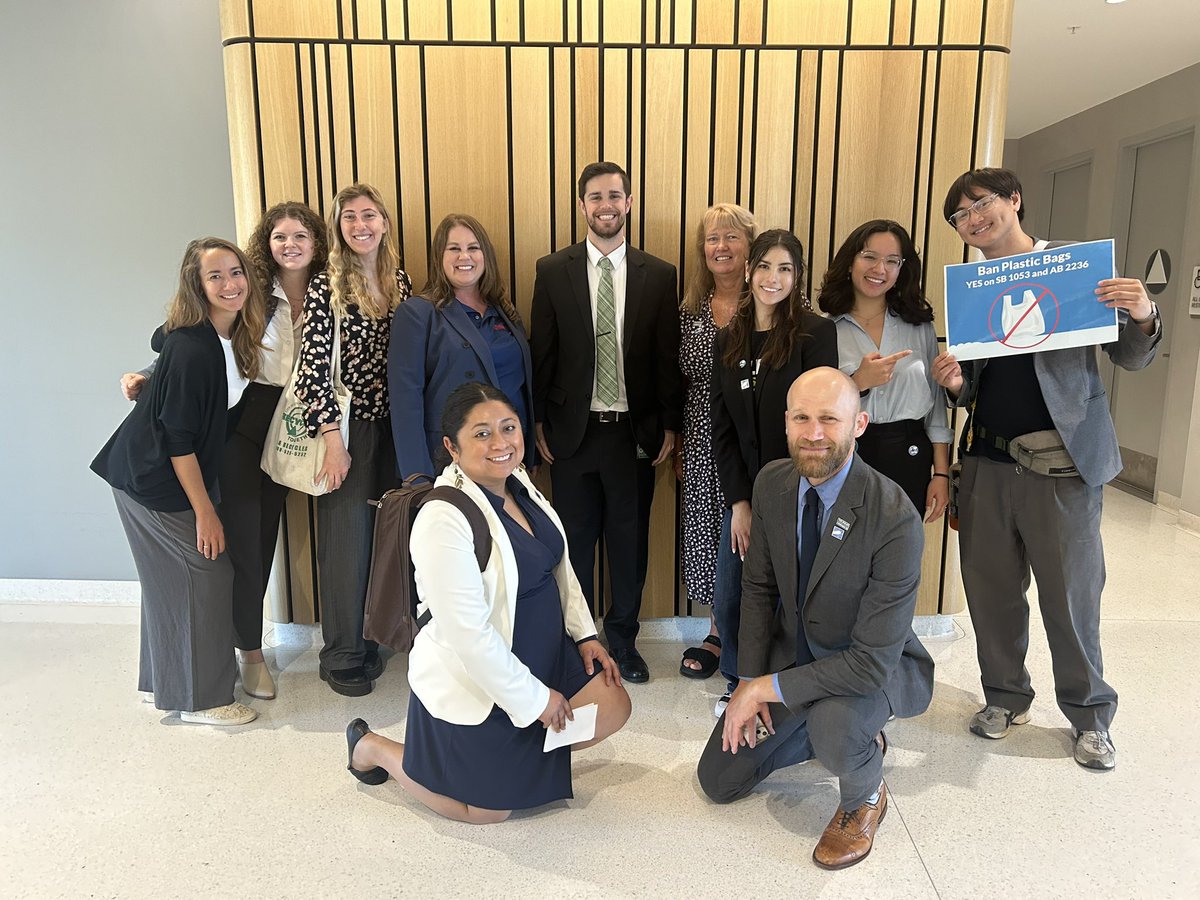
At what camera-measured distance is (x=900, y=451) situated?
2994mm

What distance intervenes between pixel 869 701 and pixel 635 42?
2.60 m

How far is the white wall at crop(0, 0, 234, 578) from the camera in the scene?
3.71 meters

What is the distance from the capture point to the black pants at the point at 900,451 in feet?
9.82

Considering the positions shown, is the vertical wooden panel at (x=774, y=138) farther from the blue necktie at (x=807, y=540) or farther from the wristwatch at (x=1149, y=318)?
the blue necktie at (x=807, y=540)

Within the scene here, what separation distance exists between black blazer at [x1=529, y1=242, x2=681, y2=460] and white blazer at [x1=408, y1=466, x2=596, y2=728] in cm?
99

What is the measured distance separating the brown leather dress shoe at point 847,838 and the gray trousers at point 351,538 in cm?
187

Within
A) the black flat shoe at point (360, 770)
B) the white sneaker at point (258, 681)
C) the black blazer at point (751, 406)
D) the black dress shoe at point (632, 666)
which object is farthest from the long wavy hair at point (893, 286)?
the white sneaker at point (258, 681)

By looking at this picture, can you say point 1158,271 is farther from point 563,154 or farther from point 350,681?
point 350,681

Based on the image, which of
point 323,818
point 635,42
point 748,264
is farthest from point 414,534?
point 635,42

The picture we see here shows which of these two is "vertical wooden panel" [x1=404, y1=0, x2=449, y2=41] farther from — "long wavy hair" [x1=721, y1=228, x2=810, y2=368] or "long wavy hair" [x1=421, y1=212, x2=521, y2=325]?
"long wavy hair" [x1=721, y1=228, x2=810, y2=368]

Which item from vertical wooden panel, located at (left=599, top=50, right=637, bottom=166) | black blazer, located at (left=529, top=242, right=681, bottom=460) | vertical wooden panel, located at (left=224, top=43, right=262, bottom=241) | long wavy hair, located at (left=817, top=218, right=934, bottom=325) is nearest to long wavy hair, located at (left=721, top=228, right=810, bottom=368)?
long wavy hair, located at (left=817, top=218, right=934, bottom=325)

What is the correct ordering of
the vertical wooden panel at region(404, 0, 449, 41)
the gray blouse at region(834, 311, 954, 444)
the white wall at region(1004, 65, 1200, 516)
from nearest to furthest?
the gray blouse at region(834, 311, 954, 444), the vertical wooden panel at region(404, 0, 449, 41), the white wall at region(1004, 65, 1200, 516)

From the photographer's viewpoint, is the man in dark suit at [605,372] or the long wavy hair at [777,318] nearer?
the long wavy hair at [777,318]

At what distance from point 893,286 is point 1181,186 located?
4559mm
